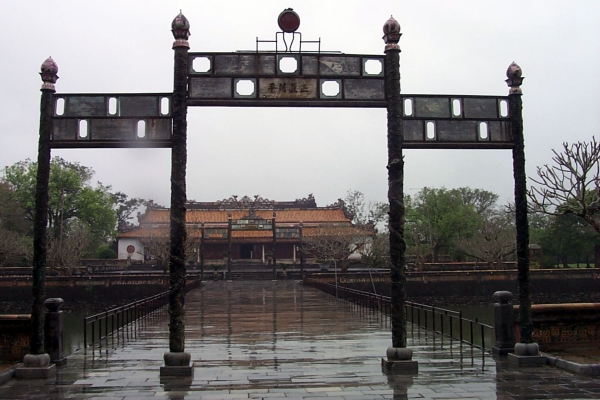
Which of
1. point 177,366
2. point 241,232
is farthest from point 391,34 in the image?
point 241,232

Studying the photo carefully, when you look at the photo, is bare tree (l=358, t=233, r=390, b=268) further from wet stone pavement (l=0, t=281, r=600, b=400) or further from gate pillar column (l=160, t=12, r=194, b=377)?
gate pillar column (l=160, t=12, r=194, b=377)

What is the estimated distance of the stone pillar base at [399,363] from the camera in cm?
999

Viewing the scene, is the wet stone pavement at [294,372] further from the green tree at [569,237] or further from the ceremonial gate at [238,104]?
the green tree at [569,237]

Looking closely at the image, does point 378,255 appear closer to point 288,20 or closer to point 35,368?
point 288,20

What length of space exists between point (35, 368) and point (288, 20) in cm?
695

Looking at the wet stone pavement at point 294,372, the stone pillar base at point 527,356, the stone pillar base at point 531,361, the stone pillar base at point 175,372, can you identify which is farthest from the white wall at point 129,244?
the stone pillar base at point 531,361

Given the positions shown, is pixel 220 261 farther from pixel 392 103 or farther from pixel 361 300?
pixel 392 103

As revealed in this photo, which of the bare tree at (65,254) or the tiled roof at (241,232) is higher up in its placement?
the tiled roof at (241,232)

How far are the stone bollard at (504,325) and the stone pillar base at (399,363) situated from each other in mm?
2133

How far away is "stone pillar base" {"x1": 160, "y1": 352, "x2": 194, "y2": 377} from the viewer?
968cm

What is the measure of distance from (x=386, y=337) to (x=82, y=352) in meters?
6.91

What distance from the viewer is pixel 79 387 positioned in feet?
30.2

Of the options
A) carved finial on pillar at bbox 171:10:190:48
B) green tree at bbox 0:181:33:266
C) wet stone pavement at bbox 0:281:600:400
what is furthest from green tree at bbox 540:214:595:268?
carved finial on pillar at bbox 171:10:190:48

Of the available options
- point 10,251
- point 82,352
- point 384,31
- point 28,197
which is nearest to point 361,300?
point 82,352
